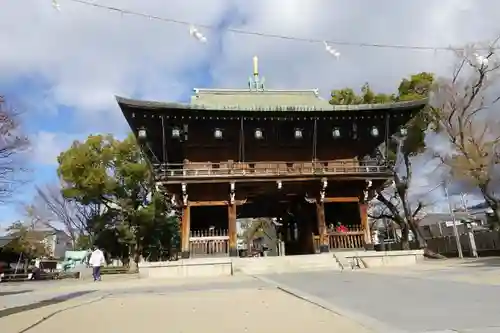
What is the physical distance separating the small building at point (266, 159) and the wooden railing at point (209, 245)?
0.05 metres

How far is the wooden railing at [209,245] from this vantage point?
67.1ft

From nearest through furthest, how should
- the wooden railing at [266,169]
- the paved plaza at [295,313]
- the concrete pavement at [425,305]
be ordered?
the concrete pavement at [425,305], the paved plaza at [295,313], the wooden railing at [266,169]

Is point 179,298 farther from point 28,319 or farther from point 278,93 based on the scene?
point 278,93

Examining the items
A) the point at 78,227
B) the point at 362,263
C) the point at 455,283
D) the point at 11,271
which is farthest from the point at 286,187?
the point at 11,271

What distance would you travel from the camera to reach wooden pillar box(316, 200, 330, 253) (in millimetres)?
21047

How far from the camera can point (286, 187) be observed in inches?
893

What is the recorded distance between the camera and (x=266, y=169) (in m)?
21.7

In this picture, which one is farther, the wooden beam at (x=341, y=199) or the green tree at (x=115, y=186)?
the green tree at (x=115, y=186)

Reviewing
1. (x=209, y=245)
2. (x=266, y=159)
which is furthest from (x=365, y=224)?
(x=209, y=245)

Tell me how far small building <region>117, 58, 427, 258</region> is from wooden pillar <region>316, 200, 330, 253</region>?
0.05m

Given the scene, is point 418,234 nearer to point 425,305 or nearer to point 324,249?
point 324,249

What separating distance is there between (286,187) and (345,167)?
336cm

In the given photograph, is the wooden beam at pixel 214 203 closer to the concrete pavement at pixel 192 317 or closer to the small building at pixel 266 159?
the small building at pixel 266 159

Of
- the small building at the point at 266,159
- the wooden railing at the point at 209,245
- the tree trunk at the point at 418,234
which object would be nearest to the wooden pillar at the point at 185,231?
the small building at the point at 266,159
